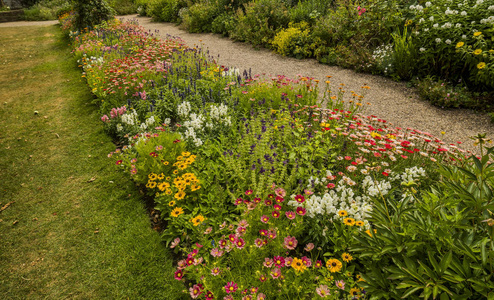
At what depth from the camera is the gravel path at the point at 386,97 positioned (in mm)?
4453

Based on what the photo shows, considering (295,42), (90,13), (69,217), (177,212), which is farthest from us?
(90,13)

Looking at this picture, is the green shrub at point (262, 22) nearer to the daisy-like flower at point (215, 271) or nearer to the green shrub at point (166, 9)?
the green shrub at point (166, 9)

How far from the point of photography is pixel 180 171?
122 inches

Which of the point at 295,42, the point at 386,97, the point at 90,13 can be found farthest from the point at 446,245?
the point at 90,13

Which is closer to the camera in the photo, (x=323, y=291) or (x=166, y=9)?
(x=323, y=291)

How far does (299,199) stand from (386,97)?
426cm

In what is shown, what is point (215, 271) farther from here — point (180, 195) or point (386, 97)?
point (386, 97)

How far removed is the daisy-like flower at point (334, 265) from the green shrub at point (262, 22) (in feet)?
25.9

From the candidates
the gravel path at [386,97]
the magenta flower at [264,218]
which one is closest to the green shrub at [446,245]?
the magenta flower at [264,218]

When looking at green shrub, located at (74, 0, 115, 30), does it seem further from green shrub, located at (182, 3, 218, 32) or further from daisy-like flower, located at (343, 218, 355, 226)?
daisy-like flower, located at (343, 218, 355, 226)

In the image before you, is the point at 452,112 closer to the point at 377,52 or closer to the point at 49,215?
the point at 377,52

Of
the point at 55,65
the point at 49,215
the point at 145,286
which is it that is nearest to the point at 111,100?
the point at 49,215

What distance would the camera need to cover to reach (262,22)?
9.26m

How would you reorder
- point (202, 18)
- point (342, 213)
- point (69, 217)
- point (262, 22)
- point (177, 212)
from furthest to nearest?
point (202, 18), point (262, 22), point (69, 217), point (177, 212), point (342, 213)
